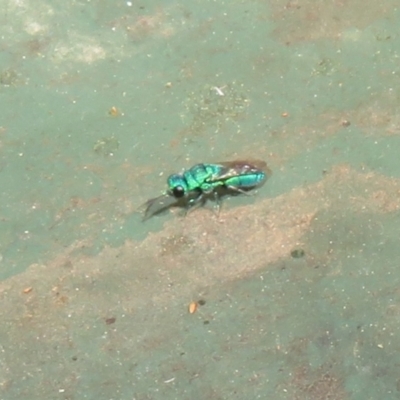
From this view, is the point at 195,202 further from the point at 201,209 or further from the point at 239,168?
the point at 239,168

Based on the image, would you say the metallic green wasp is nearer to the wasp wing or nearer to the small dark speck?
the wasp wing

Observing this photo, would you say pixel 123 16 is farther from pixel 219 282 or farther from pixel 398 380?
pixel 398 380

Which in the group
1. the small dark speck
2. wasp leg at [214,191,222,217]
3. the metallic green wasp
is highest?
the metallic green wasp

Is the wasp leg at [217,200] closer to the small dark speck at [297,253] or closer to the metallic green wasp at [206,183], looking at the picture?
the metallic green wasp at [206,183]

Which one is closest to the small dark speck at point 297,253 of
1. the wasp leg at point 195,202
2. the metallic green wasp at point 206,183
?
the metallic green wasp at point 206,183

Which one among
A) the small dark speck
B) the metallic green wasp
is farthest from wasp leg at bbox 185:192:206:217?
the small dark speck

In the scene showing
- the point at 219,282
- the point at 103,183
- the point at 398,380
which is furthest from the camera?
the point at 103,183

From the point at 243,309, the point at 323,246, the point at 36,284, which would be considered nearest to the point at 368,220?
the point at 323,246
